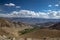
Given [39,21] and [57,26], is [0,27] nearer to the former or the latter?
[39,21]

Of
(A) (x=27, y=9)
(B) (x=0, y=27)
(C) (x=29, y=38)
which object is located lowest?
(C) (x=29, y=38)

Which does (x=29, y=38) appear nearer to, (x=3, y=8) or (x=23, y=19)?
(x=23, y=19)

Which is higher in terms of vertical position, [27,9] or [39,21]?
[27,9]

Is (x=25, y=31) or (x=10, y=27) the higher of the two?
(x=10, y=27)

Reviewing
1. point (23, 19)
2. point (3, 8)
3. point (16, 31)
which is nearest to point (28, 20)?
point (23, 19)

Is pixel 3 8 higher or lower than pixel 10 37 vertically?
higher

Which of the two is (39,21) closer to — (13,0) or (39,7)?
(39,7)

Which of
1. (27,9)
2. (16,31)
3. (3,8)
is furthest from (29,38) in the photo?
(3,8)
